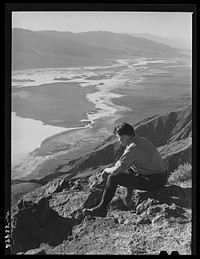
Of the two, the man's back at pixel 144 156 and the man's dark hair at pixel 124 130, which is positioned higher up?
the man's dark hair at pixel 124 130

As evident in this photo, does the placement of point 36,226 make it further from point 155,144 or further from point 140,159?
point 155,144

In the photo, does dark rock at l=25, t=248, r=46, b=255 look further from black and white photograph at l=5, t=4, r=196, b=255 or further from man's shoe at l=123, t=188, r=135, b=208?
man's shoe at l=123, t=188, r=135, b=208

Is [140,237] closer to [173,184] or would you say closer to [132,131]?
[173,184]

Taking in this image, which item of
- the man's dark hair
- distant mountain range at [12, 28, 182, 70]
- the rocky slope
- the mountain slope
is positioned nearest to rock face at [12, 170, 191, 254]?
the rocky slope

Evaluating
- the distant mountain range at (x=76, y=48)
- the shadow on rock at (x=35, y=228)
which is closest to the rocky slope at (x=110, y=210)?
the shadow on rock at (x=35, y=228)

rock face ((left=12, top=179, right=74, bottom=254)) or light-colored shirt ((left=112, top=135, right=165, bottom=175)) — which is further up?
light-colored shirt ((left=112, top=135, right=165, bottom=175))

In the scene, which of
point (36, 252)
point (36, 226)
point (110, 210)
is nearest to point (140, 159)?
point (110, 210)

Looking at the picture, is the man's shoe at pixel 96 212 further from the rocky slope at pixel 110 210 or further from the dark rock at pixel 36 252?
the dark rock at pixel 36 252
